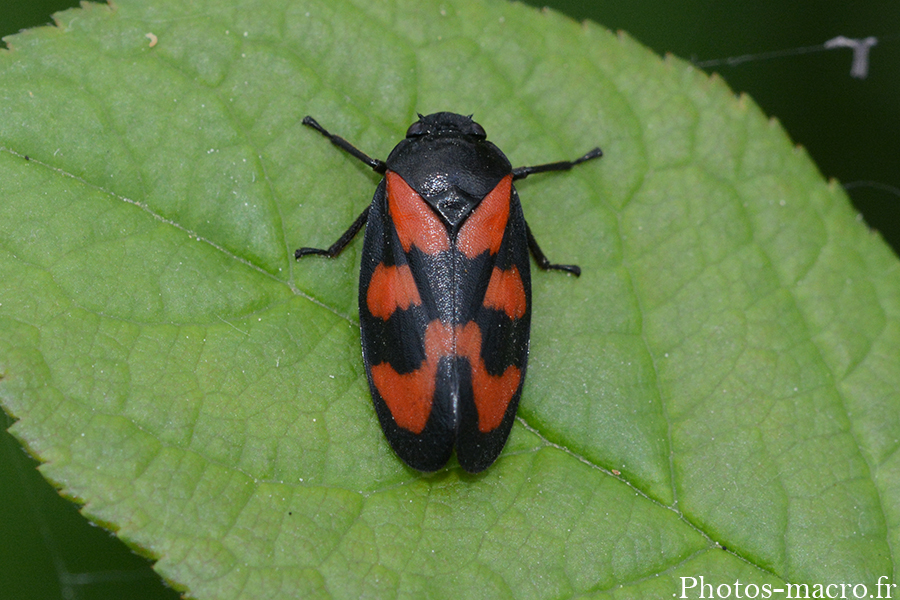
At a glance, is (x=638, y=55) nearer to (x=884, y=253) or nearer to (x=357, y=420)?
(x=884, y=253)

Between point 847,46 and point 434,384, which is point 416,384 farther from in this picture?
point 847,46

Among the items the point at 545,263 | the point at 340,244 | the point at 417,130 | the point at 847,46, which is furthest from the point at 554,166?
the point at 847,46

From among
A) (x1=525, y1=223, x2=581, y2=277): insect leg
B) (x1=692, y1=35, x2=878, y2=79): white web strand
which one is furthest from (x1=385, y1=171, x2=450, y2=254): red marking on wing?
(x1=692, y1=35, x2=878, y2=79): white web strand

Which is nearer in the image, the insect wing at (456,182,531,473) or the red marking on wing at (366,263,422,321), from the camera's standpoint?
the insect wing at (456,182,531,473)

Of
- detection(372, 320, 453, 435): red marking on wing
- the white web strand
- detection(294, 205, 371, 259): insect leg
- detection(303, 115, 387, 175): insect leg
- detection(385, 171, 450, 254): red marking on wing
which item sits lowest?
detection(372, 320, 453, 435): red marking on wing

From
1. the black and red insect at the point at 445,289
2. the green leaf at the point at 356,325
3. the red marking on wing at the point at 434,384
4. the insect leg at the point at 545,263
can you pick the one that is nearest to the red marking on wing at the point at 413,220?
the black and red insect at the point at 445,289

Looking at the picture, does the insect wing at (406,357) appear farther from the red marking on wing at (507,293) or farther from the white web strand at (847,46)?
the white web strand at (847,46)

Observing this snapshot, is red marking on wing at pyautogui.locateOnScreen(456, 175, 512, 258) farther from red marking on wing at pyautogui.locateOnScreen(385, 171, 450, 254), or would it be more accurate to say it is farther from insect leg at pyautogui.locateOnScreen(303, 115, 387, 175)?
insect leg at pyautogui.locateOnScreen(303, 115, 387, 175)
